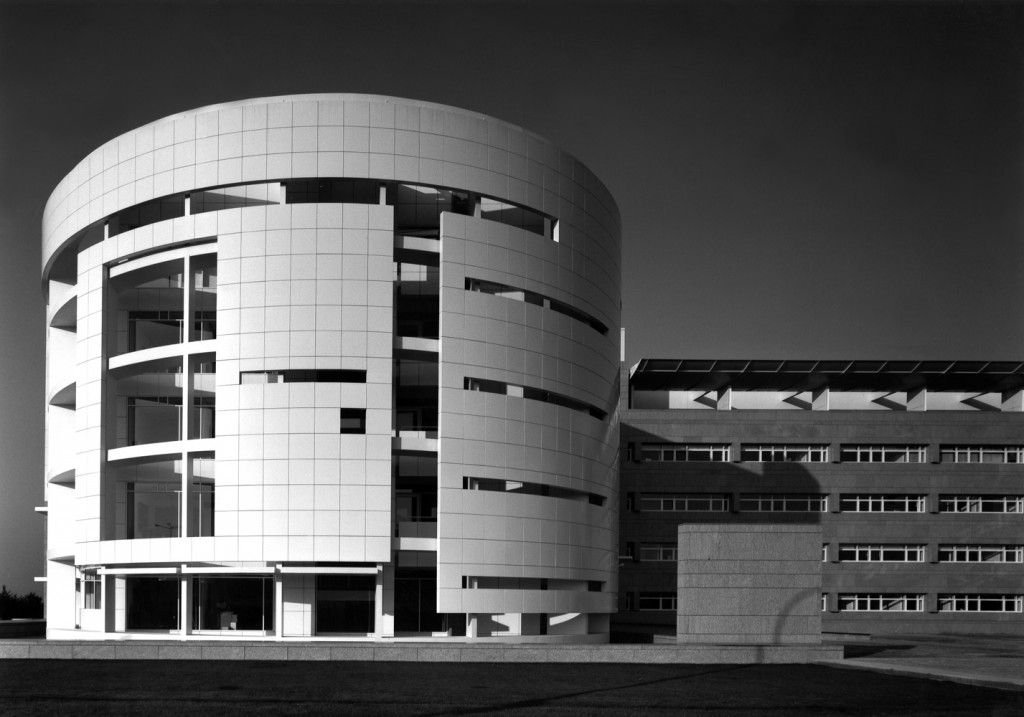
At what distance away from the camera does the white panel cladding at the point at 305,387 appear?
36.4 metres

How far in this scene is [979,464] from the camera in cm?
6588

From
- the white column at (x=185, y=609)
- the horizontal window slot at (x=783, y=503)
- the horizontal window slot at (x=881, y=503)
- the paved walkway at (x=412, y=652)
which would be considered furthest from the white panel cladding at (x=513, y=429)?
the horizontal window slot at (x=881, y=503)

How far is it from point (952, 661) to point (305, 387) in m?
22.6

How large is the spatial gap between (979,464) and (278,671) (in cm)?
5132

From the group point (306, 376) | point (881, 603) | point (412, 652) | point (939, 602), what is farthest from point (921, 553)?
point (412, 652)

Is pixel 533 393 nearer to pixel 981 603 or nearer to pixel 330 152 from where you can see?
pixel 330 152

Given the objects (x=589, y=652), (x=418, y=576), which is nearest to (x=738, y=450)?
(x=418, y=576)

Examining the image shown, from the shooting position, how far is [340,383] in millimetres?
36781

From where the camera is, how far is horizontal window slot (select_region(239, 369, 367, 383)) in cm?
3750

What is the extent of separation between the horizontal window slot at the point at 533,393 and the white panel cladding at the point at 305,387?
135 inches

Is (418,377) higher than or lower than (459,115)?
lower

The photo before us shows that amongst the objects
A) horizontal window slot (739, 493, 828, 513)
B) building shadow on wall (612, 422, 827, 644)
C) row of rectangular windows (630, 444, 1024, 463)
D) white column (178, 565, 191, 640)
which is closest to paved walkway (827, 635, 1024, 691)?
horizontal window slot (739, 493, 828, 513)

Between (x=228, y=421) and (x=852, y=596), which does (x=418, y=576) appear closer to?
(x=228, y=421)

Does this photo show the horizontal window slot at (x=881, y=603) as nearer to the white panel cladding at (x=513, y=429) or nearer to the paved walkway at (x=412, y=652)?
the white panel cladding at (x=513, y=429)
